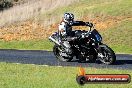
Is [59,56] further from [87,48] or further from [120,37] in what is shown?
[120,37]

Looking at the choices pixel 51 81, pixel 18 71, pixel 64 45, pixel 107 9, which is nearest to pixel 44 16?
pixel 107 9

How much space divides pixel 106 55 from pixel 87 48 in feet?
3.52

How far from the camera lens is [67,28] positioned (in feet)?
63.7

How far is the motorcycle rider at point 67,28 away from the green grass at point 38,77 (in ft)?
9.31

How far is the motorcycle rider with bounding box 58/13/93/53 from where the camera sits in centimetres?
1931

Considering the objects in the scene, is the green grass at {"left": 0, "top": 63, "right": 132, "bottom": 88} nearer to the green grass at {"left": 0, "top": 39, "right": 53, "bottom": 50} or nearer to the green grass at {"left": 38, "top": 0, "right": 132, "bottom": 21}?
the green grass at {"left": 0, "top": 39, "right": 53, "bottom": 50}

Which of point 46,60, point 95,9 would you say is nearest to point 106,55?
point 46,60

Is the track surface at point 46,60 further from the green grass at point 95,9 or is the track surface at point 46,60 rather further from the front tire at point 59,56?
the green grass at point 95,9

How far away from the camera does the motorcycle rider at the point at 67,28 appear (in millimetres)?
19312

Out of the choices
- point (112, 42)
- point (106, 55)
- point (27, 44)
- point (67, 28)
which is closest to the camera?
point (106, 55)

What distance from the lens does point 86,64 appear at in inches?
742

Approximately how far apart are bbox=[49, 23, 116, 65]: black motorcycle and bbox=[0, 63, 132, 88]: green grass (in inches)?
90.4

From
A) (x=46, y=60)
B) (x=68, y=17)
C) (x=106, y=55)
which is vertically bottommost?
(x=46, y=60)

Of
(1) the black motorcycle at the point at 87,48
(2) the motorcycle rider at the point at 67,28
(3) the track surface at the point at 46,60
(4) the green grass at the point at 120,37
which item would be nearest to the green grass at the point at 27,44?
(4) the green grass at the point at 120,37
